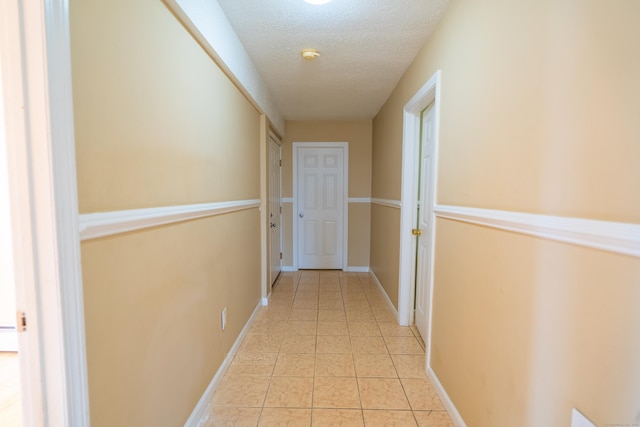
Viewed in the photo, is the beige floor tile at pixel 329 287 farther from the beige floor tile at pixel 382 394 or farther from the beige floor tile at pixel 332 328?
the beige floor tile at pixel 382 394

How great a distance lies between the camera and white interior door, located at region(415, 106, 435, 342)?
7.89 ft

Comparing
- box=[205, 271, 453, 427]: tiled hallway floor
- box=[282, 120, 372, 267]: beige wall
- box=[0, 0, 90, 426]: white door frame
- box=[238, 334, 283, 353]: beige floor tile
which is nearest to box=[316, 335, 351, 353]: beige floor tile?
box=[205, 271, 453, 427]: tiled hallway floor

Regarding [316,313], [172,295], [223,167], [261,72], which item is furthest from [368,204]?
[172,295]

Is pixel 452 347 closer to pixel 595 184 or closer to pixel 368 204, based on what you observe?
pixel 595 184

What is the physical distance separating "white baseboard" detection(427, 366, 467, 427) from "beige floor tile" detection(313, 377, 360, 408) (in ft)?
1.61

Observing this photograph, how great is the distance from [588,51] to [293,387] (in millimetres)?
2080

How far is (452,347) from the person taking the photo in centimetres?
163

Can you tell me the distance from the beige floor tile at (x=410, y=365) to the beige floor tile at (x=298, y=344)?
635 mm

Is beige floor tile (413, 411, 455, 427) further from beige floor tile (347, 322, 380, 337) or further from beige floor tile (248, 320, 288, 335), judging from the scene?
beige floor tile (248, 320, 288, 335)

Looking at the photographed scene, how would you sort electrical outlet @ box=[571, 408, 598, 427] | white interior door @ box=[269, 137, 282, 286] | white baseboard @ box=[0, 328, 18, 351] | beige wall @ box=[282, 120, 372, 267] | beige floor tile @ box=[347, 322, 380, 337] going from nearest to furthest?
electrical outlet @ box=[571, 408, 598, 427] < white baseboard @ box=[0, 328, 18, 351] < beige floor tile @ box=[347, 322, 380, 337] < white interior door @ box=[269, 137, 282, 286] < beige wall @ box=[282, 120, 372, 267]

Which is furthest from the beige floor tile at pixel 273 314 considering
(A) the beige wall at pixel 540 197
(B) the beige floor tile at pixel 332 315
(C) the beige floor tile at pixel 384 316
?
(A) the beige wall at pixel 540 197

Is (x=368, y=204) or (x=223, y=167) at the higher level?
(x=223, y=167)

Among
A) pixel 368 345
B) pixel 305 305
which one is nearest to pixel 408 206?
pixel 368 345

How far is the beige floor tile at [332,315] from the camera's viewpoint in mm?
2914
